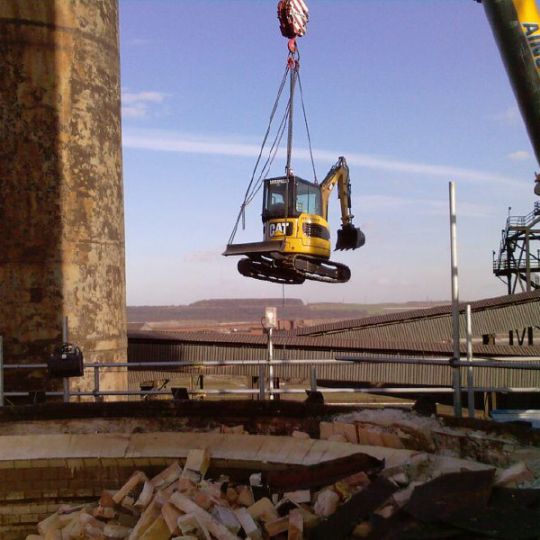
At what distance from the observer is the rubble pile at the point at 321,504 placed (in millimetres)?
4676

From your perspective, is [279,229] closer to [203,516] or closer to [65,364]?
[65,364]

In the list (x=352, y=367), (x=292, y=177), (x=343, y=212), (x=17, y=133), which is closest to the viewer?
(x=17, y=133)

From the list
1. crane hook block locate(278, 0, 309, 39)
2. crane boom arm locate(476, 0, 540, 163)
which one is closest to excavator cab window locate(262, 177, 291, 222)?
crane hook block locate(278, 0, 309, 39)

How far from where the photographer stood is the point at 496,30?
21.7 feet

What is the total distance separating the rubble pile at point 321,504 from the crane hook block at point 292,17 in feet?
24.6

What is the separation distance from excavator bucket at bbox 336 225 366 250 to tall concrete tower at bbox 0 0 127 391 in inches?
189

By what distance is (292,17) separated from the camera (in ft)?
36.5

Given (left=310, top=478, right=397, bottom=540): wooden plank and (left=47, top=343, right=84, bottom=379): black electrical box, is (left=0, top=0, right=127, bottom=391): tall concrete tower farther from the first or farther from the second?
(left=310, top=478, right=397, bottom=540): wooden plank

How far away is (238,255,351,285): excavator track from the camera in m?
12.9

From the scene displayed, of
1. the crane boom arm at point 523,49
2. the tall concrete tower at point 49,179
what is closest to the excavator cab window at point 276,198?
the tall concrete tower at point 49,179

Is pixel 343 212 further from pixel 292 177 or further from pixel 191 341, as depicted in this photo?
pixel 191 341

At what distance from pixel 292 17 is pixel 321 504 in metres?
8.25

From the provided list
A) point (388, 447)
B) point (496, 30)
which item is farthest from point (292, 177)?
point (388, 447)

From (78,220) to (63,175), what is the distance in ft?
2.60
